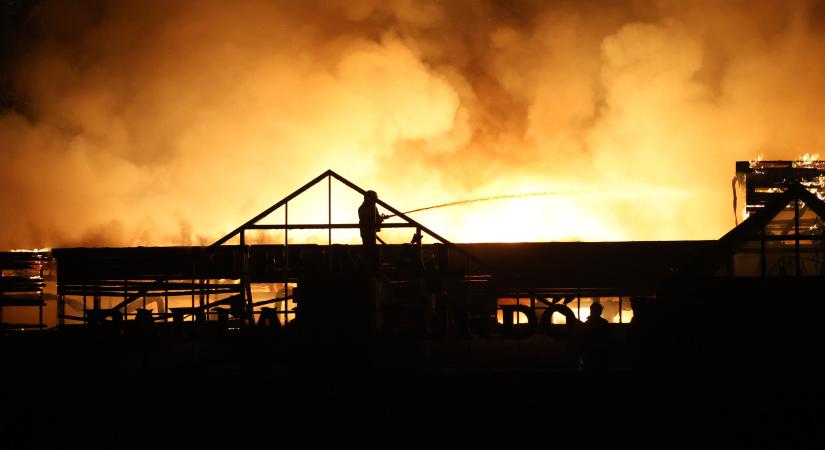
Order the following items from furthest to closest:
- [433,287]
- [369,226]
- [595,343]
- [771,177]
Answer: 1. [771,177]
2. [433,287]
3. [369,226]
4. [595,343]

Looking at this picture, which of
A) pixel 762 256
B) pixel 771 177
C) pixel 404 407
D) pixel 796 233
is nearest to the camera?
pixel 404 407

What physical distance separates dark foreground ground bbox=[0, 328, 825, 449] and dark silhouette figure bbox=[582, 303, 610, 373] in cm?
34

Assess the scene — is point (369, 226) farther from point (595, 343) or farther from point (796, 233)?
point (796, 233)

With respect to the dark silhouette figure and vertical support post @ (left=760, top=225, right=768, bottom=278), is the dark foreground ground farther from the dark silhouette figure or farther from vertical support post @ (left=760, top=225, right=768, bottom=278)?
vertical support post @ (left=760, top=225, right=768, bottom=278)

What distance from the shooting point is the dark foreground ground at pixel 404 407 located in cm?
1741

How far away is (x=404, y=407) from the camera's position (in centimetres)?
1952

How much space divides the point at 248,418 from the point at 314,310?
397 cm

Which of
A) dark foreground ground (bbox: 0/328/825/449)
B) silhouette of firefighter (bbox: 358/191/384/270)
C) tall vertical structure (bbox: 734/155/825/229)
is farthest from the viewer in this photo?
tall vertical structure (bbox: 734/155/825/229)

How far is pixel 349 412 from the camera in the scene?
1936 centimetres

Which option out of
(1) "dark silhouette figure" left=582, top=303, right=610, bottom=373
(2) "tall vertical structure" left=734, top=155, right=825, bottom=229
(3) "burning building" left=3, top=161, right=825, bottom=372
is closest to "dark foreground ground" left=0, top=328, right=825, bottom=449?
(1) "dark silhouette figure" left=582, top=303, right=610, bottom=373

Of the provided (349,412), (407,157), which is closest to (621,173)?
(407,157)

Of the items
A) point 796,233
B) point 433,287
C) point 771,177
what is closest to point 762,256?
point 796,233

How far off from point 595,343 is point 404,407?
4.86 meters

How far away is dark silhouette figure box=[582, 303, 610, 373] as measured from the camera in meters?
20.3
